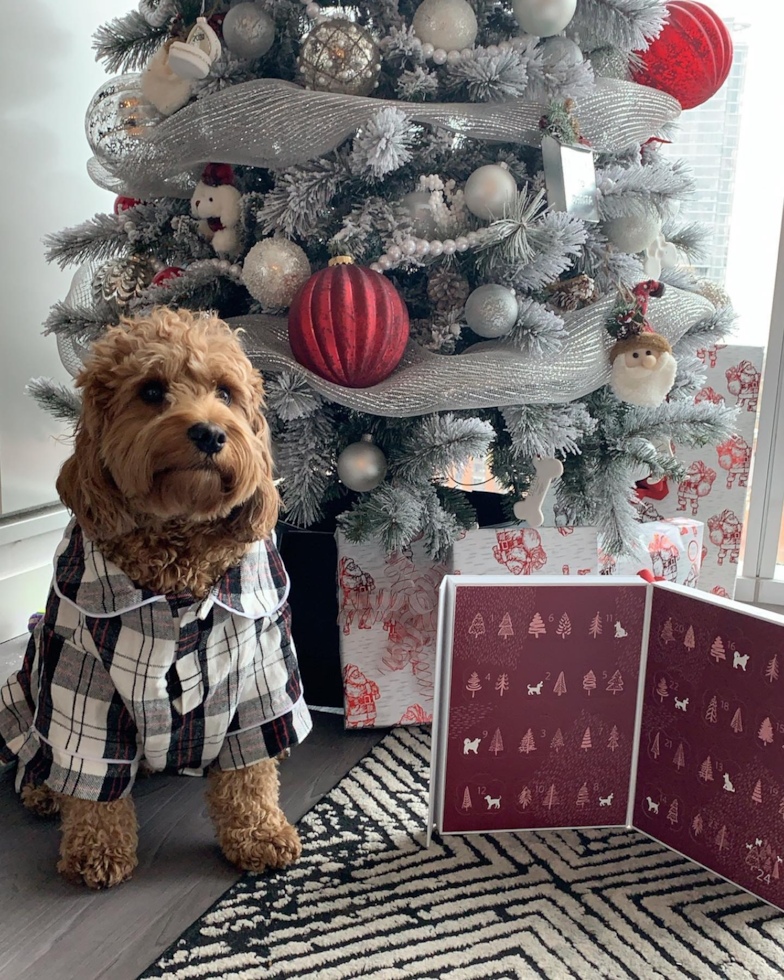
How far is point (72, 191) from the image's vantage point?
194 cm

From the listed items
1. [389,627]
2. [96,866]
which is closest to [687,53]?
[389,627]

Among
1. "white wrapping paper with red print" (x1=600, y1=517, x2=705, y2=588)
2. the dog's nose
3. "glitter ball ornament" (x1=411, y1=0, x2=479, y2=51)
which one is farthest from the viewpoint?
"white wrapping paper with red print" (x1=600, y1=517, x2=705, y2=588)

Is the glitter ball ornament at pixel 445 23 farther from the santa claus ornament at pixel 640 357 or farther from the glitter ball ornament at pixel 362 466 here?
the glitter ball ornament at pixel 362 466

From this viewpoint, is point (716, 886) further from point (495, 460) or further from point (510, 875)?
point (495, 460)

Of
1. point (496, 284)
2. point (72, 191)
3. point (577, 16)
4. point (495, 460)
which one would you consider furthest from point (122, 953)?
point (72, 191)

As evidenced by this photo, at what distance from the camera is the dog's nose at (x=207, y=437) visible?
0.89m

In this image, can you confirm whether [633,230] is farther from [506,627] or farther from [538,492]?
[506,627]

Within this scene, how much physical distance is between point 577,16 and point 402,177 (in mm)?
369

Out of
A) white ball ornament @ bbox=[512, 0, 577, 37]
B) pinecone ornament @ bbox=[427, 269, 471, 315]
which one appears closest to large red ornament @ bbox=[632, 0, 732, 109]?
white ball ornament @ bbox=[512, 0, 577, 37]

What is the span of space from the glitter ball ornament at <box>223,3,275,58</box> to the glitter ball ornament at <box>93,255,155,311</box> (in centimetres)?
37

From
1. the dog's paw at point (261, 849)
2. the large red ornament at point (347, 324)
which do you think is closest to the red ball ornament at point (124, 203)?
the large red ornament at point (347, 324)

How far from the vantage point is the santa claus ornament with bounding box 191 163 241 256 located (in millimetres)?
1323

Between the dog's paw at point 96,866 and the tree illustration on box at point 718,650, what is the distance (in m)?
0.76

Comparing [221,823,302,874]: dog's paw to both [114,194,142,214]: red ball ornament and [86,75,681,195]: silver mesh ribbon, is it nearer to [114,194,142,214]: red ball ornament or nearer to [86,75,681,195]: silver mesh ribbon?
[86,75,681,195]: silver mesh ribbon
